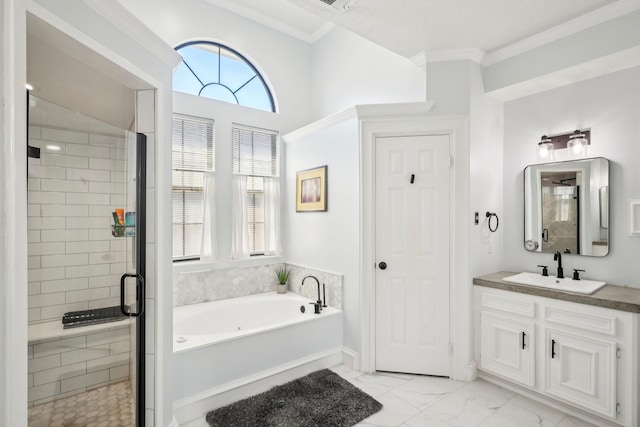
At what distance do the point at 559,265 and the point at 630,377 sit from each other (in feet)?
2.89

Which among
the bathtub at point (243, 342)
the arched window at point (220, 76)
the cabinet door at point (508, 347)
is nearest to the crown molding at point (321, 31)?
the arched window at point (220, 76)

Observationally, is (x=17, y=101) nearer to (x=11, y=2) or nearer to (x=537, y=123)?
(x=11, y=2)

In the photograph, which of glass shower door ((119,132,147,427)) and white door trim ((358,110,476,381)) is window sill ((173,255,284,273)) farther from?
white door trim ((358,110,476,381))

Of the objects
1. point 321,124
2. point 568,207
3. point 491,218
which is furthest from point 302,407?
point 568,207

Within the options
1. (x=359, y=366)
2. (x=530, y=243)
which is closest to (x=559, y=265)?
(x=530, y=243)

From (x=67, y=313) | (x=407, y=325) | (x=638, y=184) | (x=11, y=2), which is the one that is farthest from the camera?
(x=407, y=325)

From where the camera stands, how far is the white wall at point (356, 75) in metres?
3.12

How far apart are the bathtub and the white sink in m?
1.61

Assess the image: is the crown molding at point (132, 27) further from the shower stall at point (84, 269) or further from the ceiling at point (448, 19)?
the ceiling at point (448, 19)

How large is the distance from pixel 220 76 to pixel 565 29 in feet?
10.8

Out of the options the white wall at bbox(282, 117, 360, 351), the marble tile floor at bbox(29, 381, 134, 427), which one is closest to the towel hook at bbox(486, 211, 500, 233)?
the white wall at bbox(282, 117, 360, 351)

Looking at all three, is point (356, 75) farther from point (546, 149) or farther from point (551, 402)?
point (551, 402)

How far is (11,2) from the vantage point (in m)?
1.02

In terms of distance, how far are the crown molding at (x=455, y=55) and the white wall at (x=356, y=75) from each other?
0.15m
